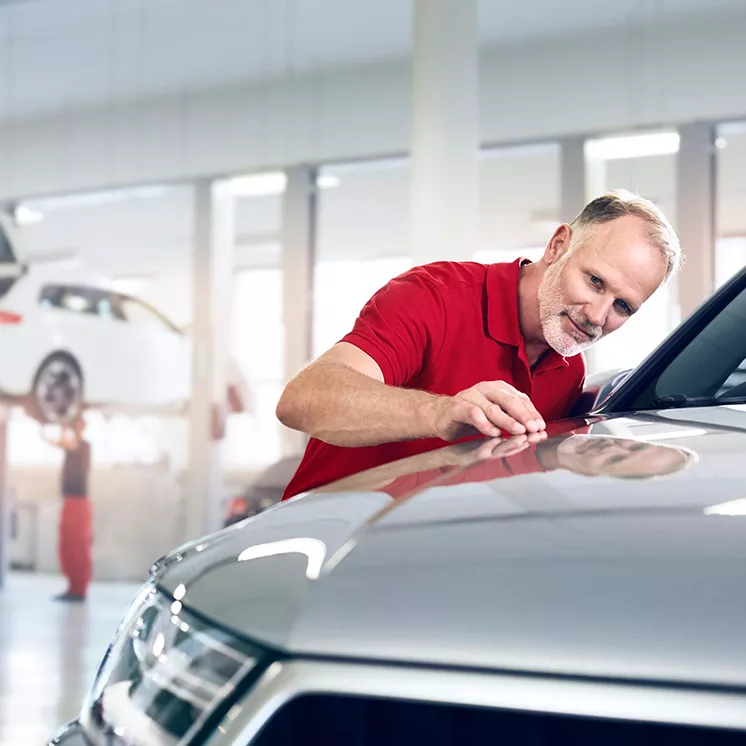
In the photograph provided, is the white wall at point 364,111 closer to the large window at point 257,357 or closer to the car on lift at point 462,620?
the large window at point 257,357

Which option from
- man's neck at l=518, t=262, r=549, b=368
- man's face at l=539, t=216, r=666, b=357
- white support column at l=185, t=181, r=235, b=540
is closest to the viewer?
man's face at l=539, t=216, r=666, b=357

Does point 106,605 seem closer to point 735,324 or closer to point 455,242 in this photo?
point 455,242

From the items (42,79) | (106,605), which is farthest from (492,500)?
(42,79)

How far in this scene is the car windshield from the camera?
4.10ft

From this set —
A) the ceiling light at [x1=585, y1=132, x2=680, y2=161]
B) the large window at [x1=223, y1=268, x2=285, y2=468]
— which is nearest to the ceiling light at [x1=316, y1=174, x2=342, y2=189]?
the large window at [x1=223, y1=268, x2=285, y2=468]

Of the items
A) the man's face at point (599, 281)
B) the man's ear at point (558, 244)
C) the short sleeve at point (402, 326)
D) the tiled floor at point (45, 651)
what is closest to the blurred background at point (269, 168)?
the tiled floor at point (45, 651)

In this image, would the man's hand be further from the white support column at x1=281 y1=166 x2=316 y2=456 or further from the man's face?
the white support column at x1=281 y1=166 x2=316 y2=456

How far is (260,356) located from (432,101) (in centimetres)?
344

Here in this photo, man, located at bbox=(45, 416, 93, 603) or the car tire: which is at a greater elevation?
the car tire

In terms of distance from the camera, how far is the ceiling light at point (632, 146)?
6.52 m

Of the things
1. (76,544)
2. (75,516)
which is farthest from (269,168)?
(76,544)

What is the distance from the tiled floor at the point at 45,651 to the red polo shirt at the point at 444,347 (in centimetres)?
216

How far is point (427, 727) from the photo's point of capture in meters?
0.62

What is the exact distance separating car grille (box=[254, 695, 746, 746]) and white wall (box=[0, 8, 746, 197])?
6267 mm
